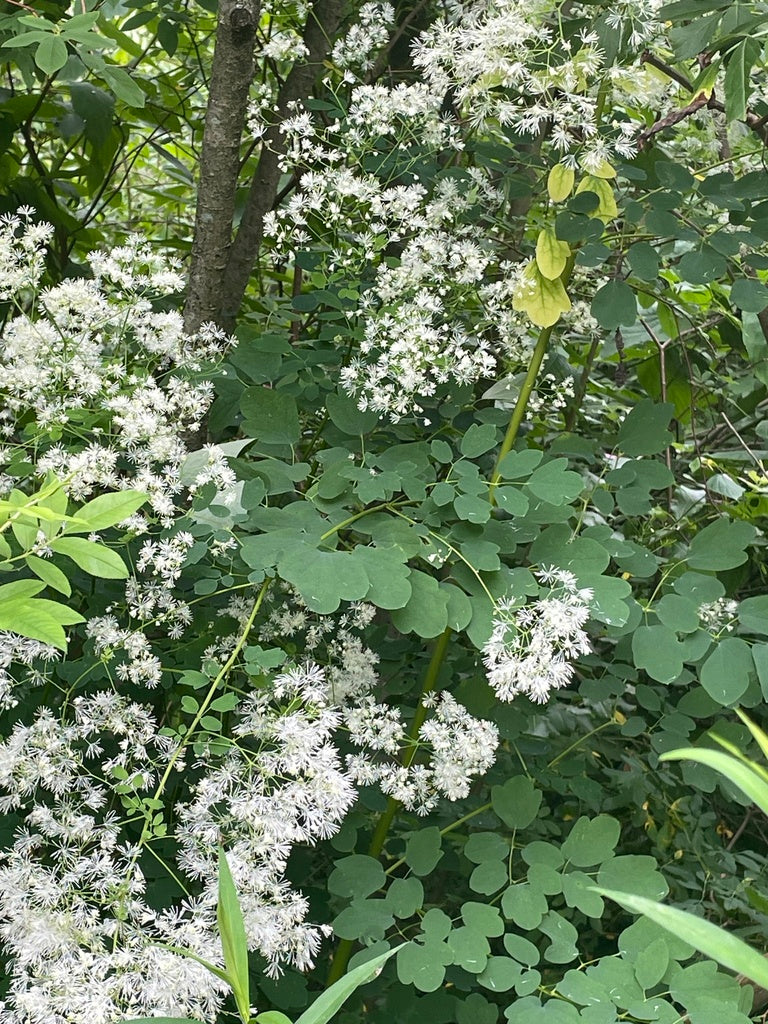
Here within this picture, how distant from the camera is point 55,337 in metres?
1.19

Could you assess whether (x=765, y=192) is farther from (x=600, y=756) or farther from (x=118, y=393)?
(x=600, y=756)

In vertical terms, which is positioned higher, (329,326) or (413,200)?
(413,200)

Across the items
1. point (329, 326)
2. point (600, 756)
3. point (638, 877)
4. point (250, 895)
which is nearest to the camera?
point (250, 895)

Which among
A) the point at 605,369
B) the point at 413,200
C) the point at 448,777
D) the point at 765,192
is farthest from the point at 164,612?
the point at 605,369

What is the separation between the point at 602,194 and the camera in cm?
125

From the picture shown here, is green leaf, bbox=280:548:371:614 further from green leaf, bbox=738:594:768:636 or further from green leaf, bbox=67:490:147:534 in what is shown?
green leaf, bbox=738:594:768:636

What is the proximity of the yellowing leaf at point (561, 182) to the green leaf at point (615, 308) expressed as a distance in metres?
0.15

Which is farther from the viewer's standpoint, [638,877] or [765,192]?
[765,192]

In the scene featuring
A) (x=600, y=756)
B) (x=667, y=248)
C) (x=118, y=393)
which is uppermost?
(x=667, y=248)

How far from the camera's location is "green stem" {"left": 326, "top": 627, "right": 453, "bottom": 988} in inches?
48.7

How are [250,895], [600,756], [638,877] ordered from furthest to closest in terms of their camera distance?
[600,756] → [638,877] → [250,895]

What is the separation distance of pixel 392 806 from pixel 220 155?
3.05 ft

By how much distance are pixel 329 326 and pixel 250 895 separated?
785 mm

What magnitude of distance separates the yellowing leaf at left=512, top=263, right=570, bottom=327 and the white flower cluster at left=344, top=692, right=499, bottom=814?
49 cm
